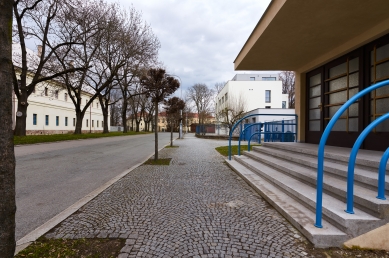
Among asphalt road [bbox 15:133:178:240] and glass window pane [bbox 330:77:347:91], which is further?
glass window pane [bbox 330:77:347:91]

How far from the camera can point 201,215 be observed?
3.61 metres

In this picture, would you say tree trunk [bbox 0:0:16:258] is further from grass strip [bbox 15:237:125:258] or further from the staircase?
the staircase

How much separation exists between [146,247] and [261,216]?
1831 mm

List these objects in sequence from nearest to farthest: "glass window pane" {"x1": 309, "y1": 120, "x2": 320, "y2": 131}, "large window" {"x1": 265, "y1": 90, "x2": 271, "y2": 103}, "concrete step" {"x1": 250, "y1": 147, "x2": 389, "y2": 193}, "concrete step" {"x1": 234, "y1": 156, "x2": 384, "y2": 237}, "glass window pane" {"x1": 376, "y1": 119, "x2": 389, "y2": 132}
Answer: "concrete step" {"x1": 234, "y1": 156, "x2": 384, "y2": 237}, "concrete step" {"x1": 250, "y1": 147, "x2": 389, "y2": 193}, "glass window pane" {"x1": 376, "y1": 119, "x2": 389, "y2": 132}, "glass window pane" {"x1": 309, "y1": 120, "x2": 320, "y2": 131}, "large window" {"x1": 265, "y1": 90, "x2": 271, "y2": 103}

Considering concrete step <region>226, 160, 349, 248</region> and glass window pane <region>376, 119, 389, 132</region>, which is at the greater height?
glass window pane <region>376, 119, 389, 132</region>

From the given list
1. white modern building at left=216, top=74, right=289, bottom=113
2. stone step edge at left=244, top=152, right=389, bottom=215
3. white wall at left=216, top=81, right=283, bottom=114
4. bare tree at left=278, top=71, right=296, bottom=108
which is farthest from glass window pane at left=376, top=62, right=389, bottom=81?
bare tree at left=278, top=71, right=296, bottom=108

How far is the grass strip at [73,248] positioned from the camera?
8.14 ft

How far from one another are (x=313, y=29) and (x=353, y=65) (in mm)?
1665

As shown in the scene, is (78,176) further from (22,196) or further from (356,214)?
(356,214)

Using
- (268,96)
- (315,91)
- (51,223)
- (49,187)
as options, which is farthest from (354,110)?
(268,96)

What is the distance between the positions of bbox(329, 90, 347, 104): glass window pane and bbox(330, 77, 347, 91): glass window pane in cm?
17

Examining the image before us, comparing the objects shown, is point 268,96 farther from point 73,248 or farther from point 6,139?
point 6,139

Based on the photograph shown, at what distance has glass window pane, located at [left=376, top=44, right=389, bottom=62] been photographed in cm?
508

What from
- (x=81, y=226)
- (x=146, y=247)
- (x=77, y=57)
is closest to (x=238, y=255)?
(x=146, y=247)
